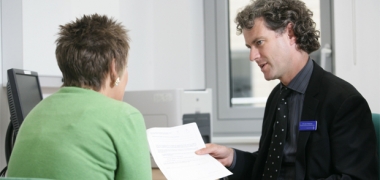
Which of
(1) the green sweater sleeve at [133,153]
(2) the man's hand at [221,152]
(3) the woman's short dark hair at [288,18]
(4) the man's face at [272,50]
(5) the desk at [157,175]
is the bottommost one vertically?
(5) the desk at [157,175]

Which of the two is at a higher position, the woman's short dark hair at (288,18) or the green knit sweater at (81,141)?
the woman's short dark hair at (288,18)

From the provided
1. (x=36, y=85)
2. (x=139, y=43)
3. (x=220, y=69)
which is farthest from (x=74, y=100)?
(x=220, y=69)

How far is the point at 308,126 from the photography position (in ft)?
4.86

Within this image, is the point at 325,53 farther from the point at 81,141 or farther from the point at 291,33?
the point at 81,141

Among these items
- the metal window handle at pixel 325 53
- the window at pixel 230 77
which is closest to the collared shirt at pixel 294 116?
the metal window handle at pixel 325 53

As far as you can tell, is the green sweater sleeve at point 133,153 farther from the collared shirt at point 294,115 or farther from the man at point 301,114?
the collared shirt at point 294,115

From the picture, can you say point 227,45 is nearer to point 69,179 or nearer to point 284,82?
point 284,82

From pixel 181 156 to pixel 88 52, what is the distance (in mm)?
465

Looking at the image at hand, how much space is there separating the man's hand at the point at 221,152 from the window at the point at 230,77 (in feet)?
5.68

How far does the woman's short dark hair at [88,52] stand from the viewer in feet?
3.94

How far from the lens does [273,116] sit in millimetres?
1705

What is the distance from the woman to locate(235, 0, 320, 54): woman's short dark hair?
62 centimetres

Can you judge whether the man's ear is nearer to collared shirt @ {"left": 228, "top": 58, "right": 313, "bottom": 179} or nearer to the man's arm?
collared shirt @ {"left": 228, "top": 58, "right": 313, "bottom": 179}

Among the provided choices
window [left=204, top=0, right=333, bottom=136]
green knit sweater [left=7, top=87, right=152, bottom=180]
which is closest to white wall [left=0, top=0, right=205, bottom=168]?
window [left=204, top=0, right=333, bottom=136]
